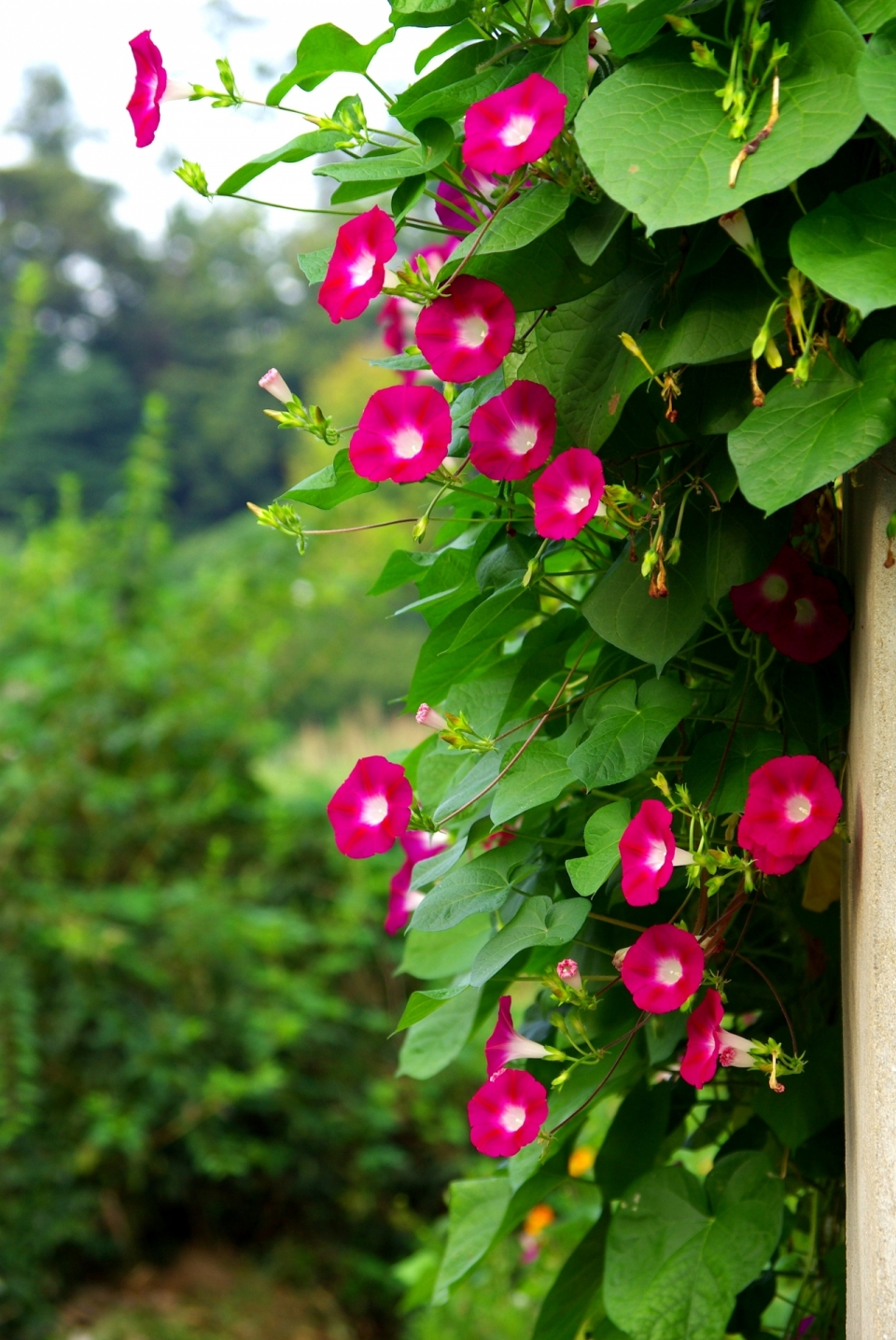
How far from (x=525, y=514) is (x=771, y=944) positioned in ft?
1.17

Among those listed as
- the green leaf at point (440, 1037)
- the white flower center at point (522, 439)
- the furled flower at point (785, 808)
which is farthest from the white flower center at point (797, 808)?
the green leaf at point (440, 1037)

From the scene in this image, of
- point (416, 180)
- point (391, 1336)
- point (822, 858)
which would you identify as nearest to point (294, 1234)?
point (391, 1336)

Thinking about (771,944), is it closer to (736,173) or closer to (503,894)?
(503,894)

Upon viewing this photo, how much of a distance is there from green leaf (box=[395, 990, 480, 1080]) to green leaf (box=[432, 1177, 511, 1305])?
9 centimetres

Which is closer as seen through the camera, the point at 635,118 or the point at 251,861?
the point at 635,118

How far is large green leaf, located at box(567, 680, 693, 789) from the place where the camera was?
59 centimetres

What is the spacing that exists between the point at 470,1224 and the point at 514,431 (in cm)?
58

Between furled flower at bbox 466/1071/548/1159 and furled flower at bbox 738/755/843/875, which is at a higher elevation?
furled flower at bbox 738/755/843/875

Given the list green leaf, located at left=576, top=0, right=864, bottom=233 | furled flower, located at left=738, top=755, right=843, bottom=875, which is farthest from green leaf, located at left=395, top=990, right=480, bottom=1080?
green leaf, located at left=576, top=0, right=864, bottom=233

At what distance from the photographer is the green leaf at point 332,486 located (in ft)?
2.14

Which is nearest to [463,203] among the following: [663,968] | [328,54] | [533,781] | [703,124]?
[328,54]

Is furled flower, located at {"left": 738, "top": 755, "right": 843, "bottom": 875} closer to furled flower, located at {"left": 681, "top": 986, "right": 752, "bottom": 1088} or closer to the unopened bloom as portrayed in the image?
furled flower, located at {"left": 681, "top": 986, "right": 752, "bottom": 1088}

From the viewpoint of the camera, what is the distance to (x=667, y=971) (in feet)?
1.91

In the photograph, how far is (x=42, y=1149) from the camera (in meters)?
2.88
